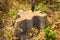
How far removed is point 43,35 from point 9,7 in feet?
9.99

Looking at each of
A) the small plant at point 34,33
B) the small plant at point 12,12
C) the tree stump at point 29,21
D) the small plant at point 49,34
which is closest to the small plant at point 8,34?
the tree stump at point 29,21

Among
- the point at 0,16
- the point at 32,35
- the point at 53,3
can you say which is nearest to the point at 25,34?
the point at 32,35

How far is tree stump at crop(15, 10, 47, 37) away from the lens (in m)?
7.90

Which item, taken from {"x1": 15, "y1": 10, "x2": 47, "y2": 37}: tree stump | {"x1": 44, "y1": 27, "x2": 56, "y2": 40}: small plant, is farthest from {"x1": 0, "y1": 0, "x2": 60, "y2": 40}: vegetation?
{"x1": 15, "y1": 10, "x2": 47, "y2": 37}: tree stump

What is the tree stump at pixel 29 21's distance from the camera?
7902mm

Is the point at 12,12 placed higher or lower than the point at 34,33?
higher

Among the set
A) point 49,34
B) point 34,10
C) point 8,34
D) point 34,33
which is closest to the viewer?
point 49,34

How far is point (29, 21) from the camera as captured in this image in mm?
7980

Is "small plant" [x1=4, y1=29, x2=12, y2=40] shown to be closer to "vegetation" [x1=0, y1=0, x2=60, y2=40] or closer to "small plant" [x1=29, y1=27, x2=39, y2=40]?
"vegetation" [x1=0, y1=0, x2=60, y2=40]

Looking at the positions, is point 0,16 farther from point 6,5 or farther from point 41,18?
point 41,18

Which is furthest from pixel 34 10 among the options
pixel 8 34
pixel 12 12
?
pixel 8 34

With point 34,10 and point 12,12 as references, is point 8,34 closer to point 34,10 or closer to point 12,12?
point 12,12

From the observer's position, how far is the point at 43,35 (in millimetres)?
7895

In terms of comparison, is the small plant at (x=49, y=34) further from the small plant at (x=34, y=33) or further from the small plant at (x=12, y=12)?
the small plant at (x=12, y=12)
